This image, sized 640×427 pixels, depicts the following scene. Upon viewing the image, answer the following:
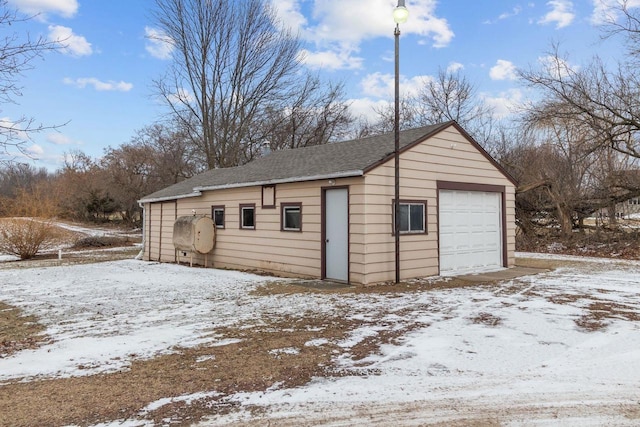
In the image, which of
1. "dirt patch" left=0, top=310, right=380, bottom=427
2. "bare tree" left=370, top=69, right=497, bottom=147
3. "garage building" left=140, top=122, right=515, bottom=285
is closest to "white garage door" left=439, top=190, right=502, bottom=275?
"garage building" left=140, top=122, right=515, bottom=285

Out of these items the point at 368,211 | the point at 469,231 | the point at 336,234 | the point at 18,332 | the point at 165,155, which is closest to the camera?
the point at 18,332

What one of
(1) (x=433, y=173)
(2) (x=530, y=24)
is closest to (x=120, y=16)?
(1) (x=433, y=173)

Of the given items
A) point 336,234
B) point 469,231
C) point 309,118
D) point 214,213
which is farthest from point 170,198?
point 309,118

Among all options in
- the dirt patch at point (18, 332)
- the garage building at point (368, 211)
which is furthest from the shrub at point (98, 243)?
the dirt patch at point (18, 332)

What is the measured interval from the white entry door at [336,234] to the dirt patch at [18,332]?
18.6ft

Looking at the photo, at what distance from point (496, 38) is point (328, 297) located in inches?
459

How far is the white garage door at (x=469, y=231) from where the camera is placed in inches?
424

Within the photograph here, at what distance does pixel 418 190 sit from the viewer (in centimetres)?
Answer: 1007

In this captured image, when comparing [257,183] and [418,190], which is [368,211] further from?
[257,183]

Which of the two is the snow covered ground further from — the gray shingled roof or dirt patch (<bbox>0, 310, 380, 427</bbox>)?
the gray shingled roof

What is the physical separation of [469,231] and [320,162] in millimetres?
4448

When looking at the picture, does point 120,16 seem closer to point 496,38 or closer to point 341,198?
point 341,198

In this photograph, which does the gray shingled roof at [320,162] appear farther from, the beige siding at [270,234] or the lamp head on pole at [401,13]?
the lamp head on pole at [401,13]

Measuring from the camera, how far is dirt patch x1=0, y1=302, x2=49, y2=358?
16.1 feet
